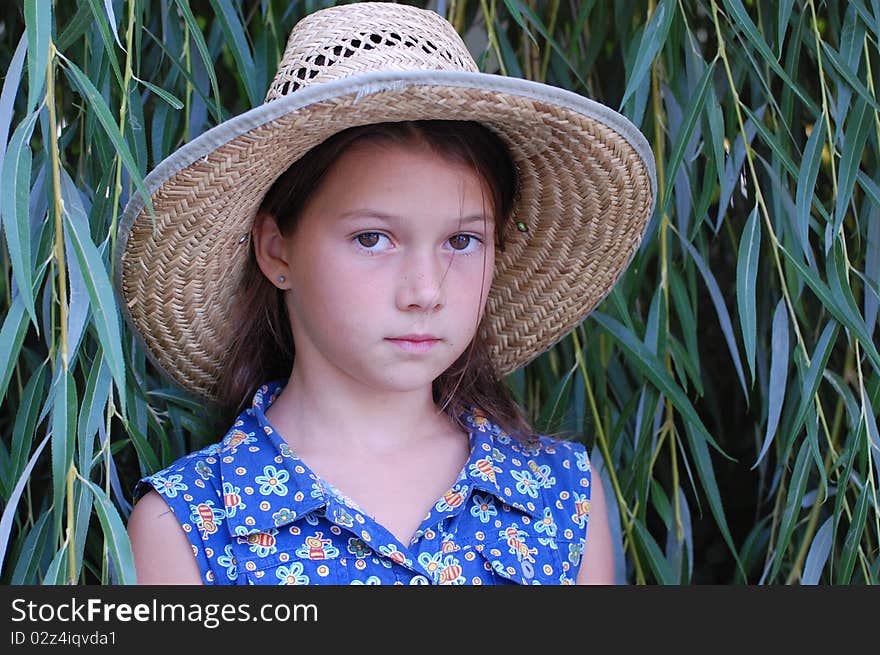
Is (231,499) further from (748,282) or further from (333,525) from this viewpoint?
(748,282)

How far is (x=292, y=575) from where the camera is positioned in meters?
1.15

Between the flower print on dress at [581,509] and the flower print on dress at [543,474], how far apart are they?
0.10ft

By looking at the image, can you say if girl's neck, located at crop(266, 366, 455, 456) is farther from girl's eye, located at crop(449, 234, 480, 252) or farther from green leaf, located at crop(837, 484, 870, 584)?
green leaf, located at crop(837, 484, 870, 584)

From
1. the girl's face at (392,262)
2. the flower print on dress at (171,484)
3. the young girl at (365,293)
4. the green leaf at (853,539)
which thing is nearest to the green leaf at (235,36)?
the young girl at (365,293)

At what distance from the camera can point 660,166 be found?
1537 millimetres

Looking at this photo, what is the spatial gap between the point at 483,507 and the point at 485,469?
38 millimetres

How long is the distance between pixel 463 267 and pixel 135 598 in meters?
0.42

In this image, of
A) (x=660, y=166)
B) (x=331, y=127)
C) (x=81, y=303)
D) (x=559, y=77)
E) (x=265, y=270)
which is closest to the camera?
(x=81, y=303)

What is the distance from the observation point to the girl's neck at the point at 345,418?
1250 mm

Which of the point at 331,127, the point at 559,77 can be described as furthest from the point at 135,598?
the point at 559,77

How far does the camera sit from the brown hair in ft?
3.93

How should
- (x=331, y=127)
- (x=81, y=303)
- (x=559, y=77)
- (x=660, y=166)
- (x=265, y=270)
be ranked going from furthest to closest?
Answer: (x=559, y=77), (x=660, y=166), (x=265, y=270), (x=331, y=127), (x=81, y=303)

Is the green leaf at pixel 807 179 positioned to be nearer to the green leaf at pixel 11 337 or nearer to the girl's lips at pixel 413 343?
the girl's lips at pixel 413 343

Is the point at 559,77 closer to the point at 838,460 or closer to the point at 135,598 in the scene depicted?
the point at 838,460
